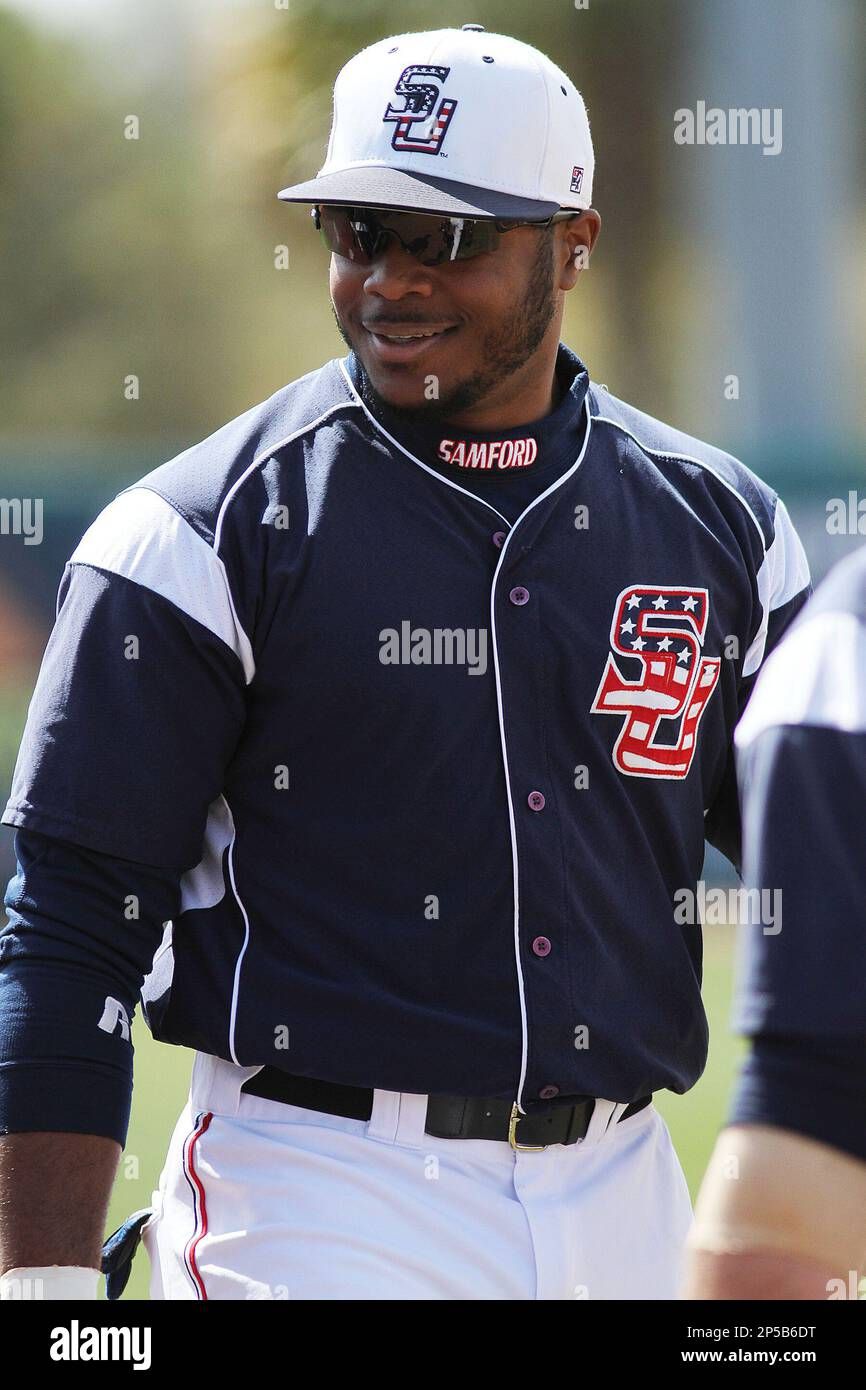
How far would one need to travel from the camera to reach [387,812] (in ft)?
8.61

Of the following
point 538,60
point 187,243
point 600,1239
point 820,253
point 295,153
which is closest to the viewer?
point 600,1239

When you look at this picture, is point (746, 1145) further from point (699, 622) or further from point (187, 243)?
point (187, 243)

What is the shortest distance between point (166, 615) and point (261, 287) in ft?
79.3

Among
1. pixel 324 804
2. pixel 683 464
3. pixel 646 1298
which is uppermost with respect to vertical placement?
pixel 683 464

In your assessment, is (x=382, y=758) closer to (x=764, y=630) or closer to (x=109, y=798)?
(x=109, y=798)

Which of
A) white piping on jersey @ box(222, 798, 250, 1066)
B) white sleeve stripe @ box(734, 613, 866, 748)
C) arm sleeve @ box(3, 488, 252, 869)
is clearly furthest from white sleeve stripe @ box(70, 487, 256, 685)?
white sleeve stripe @ box(734, 613, 866, 748)

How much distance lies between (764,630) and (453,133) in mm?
871

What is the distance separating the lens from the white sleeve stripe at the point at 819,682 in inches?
55.7

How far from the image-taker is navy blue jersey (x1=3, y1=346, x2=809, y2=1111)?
2.59 m

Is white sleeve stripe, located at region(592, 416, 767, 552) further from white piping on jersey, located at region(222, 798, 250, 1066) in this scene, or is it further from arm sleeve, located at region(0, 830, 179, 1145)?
arm sleeve, located at region(0, 830, 179, 1145)

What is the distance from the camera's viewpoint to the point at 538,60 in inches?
114

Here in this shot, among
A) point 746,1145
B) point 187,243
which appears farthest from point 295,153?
point 746,1145

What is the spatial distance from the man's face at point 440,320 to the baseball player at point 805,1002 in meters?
1.39
